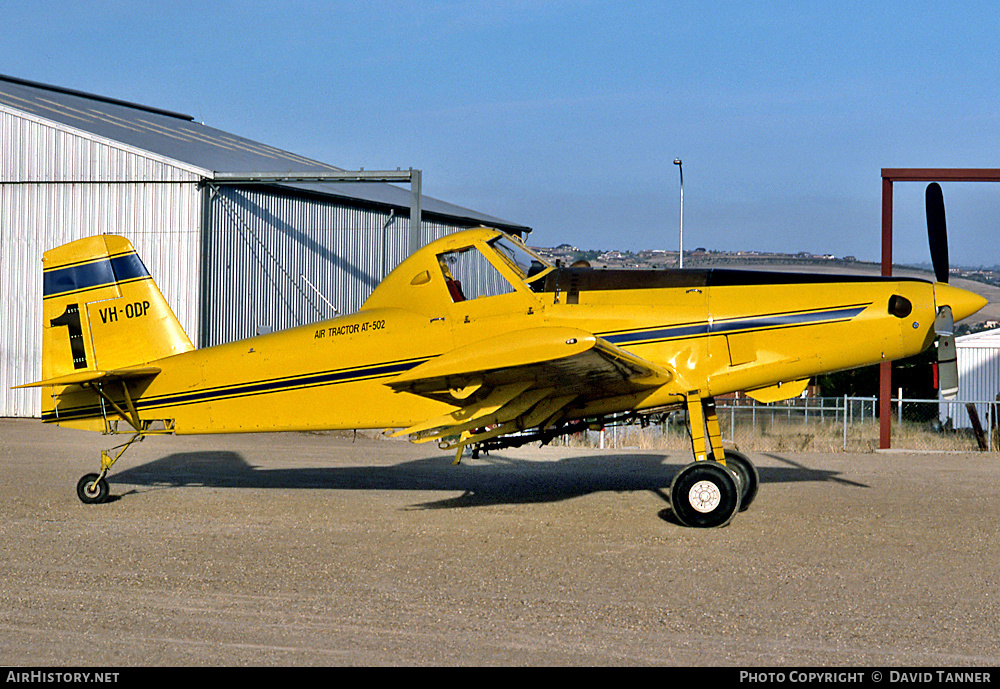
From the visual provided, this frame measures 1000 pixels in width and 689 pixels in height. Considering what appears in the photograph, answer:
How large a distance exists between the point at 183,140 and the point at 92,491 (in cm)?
1728

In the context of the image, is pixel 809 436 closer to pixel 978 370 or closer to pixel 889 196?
pixel 889 196

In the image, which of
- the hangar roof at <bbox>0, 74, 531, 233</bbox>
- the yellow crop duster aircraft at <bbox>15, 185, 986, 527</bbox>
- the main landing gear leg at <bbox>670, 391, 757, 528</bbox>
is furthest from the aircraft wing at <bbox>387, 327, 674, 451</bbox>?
the hangar roof at <bbox>0, 74, 531, 233</bbox>

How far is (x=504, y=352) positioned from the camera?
8148 mm

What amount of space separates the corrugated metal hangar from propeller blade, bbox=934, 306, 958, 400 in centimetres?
1236

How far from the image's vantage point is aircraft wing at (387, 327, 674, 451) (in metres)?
8.05

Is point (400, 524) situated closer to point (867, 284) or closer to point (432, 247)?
point (432, 247)

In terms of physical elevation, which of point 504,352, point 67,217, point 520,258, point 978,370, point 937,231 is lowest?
point 978,370

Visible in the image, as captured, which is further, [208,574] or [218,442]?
[218,442]

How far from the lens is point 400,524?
913cm

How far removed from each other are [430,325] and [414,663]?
5.19 meters

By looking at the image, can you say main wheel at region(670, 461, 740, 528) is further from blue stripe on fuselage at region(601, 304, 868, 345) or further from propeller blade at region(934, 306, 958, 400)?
propeller blade at region(934, 306, 958, 400)

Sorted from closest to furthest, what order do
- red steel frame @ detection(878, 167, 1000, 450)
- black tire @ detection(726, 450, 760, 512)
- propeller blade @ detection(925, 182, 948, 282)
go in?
1. black tire @ detection(726, 450, 760, 512)
2. propeller blade @ detection(925, 182, 948, 282)
3. red steel frame @ detection(878, 167, 1000, 450)

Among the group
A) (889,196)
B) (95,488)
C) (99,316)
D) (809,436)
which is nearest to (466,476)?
(95,488)

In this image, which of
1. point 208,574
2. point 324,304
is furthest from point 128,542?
point 324,304
